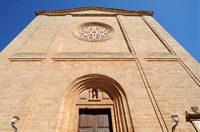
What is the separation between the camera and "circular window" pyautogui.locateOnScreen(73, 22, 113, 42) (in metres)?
12.4

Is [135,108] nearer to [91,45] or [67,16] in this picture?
[91,45]

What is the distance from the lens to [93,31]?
13398 millimetres

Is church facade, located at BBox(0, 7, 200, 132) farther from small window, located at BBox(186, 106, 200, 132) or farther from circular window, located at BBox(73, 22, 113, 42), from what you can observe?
circular window, located at BBox(73, 22, 113, 42)

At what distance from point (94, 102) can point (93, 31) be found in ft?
20.7

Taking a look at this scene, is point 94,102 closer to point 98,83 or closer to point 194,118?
point 98,83

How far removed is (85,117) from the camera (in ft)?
25.8

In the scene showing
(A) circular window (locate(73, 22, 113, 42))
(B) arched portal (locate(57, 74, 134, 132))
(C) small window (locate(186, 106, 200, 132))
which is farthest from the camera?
(A) circular window (locate(73, 22, 113, 42))

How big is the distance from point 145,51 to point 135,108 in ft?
13.2

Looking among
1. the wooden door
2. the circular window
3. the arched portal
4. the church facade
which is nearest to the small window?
the church facade

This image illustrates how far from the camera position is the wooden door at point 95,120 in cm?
741

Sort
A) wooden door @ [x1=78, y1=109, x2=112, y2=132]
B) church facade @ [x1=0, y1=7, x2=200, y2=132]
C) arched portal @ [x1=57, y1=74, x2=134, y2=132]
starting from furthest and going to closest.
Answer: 1. wooden door @ [x1=78, y1=109, x2=112, y2=132]
2. arched portal @ [x1=57, y1=74, x2=134, y2=132]
3. church facade @ [x1=0, y1=7, x2=200, y2=132]

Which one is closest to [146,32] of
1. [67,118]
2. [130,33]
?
[130,33]

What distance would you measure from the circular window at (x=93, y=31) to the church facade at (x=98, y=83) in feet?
0.90

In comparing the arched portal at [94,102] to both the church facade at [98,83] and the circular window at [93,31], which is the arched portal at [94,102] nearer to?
the church facade at [98,83]
